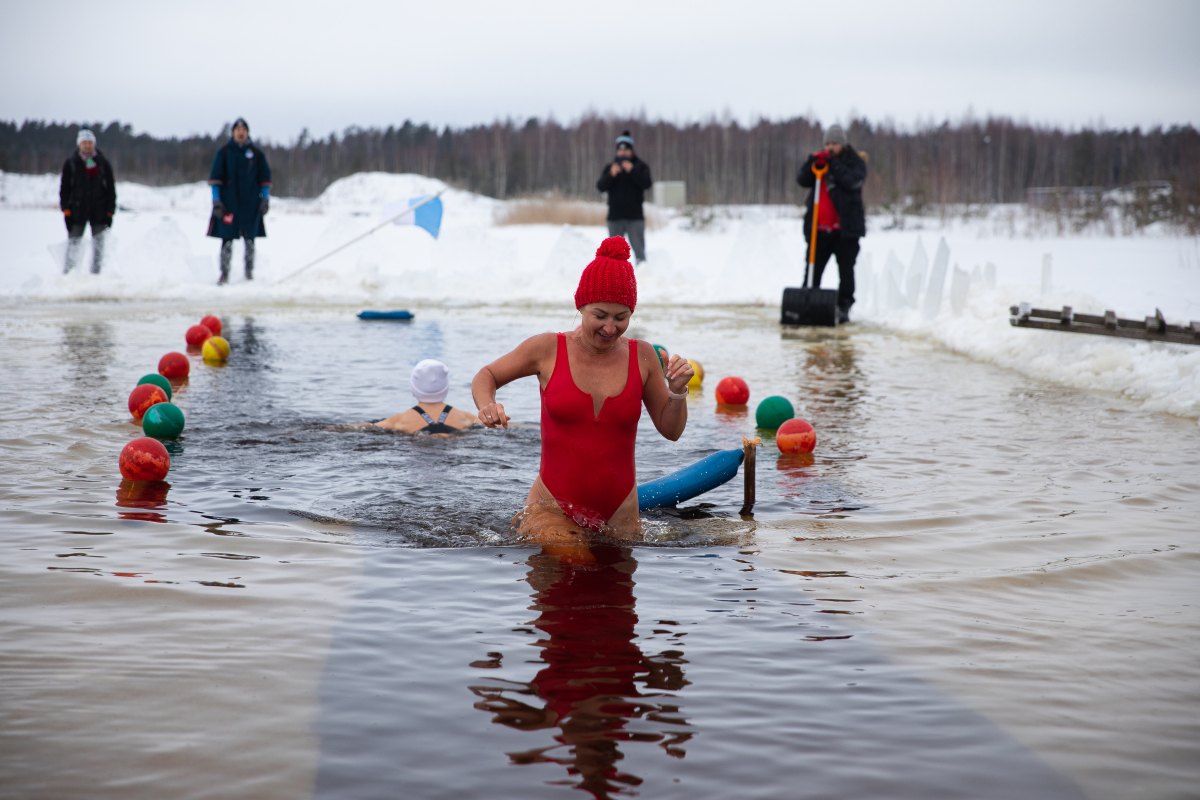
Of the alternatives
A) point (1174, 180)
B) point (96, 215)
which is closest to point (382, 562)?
point (96, 215)

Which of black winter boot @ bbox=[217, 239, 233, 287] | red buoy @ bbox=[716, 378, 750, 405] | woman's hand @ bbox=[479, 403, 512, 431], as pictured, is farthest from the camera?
black winter boot @ bbox=[217, 239, 233, 287]

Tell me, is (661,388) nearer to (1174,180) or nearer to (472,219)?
(1174,180)

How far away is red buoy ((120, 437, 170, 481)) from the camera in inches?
237

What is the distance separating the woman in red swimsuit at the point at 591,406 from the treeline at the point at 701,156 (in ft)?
120

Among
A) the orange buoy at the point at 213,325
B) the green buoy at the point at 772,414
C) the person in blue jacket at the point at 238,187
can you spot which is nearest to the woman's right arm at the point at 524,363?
the green buoy at the point at 772,414

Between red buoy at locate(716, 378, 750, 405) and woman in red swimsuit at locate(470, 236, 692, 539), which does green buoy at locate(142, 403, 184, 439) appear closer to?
woman in red swimsuit at locate(470, 236, 692, 539)

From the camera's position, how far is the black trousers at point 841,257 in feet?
48.1

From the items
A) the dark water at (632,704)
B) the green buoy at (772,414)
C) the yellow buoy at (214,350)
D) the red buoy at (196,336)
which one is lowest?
the dark water at (632,704)

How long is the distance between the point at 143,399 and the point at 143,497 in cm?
238

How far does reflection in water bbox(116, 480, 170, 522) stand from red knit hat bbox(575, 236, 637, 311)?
252cm

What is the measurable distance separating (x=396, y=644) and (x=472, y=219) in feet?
123

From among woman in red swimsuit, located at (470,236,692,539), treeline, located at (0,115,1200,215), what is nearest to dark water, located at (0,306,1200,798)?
woman in red swimsuit, located at (470,236,692,539)

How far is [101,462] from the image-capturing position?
660 cm

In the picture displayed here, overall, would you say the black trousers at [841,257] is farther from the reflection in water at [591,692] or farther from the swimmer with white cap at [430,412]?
the reflection in water at [591,692]
